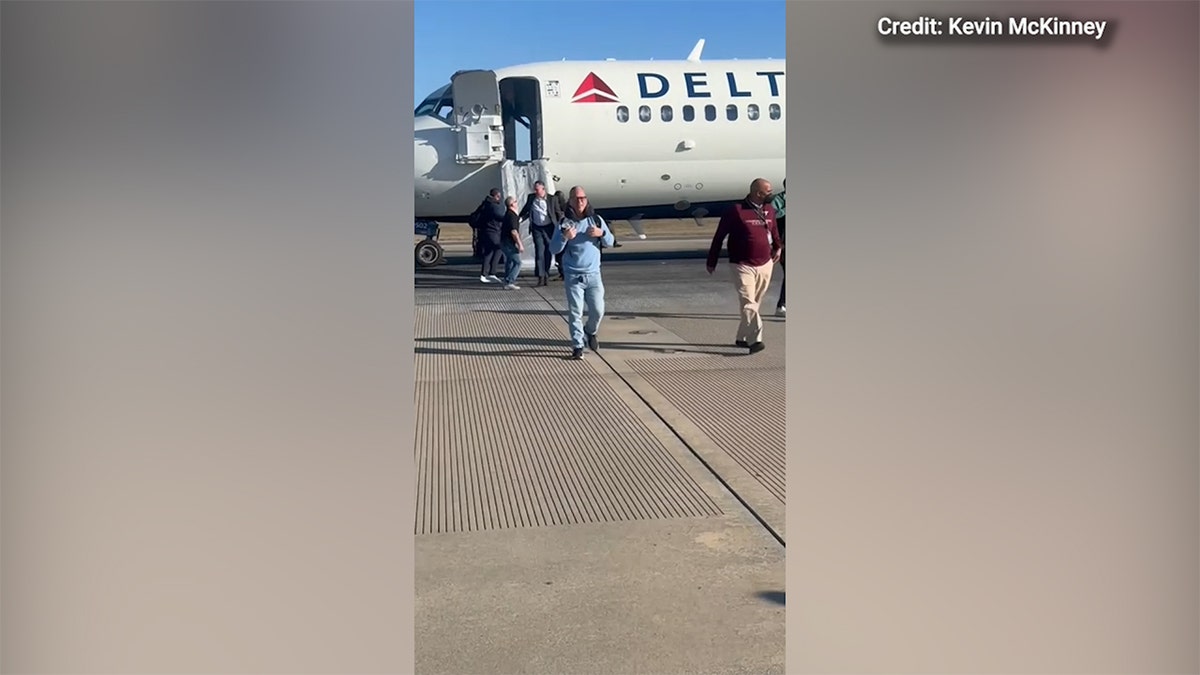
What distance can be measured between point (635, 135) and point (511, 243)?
171 inches

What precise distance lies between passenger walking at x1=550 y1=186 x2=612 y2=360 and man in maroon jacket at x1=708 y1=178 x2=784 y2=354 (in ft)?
3.07

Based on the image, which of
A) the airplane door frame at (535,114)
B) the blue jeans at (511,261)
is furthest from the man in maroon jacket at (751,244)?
the airplane door frame at (535,114)

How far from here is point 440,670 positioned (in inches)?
132

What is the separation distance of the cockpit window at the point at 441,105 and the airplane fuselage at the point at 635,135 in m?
0.09

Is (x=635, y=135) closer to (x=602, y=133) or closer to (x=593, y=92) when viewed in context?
(x=602, y=133)

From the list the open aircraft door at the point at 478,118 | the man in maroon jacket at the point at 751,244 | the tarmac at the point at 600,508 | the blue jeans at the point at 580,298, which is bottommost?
the tarmac at the point at 600,508

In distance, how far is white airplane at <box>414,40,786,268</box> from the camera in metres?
17.8

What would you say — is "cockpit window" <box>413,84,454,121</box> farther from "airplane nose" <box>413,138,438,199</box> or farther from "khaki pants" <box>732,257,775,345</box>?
"khaki pants" <box>732,257,775,345</box>

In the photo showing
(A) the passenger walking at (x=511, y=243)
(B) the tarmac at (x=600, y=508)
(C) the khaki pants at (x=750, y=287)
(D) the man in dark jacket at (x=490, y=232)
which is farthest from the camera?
(D) the man in dark jacket at (x=490, y=232)

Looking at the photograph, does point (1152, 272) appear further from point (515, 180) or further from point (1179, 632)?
point (515, 180)

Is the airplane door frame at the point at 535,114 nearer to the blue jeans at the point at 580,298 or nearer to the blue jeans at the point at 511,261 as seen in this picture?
the blue jeans at the point at 511,261

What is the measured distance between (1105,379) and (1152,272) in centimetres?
32

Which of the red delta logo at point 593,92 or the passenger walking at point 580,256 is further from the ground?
the red delta logo at point 593,92

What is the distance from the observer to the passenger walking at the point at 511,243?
589 inches
